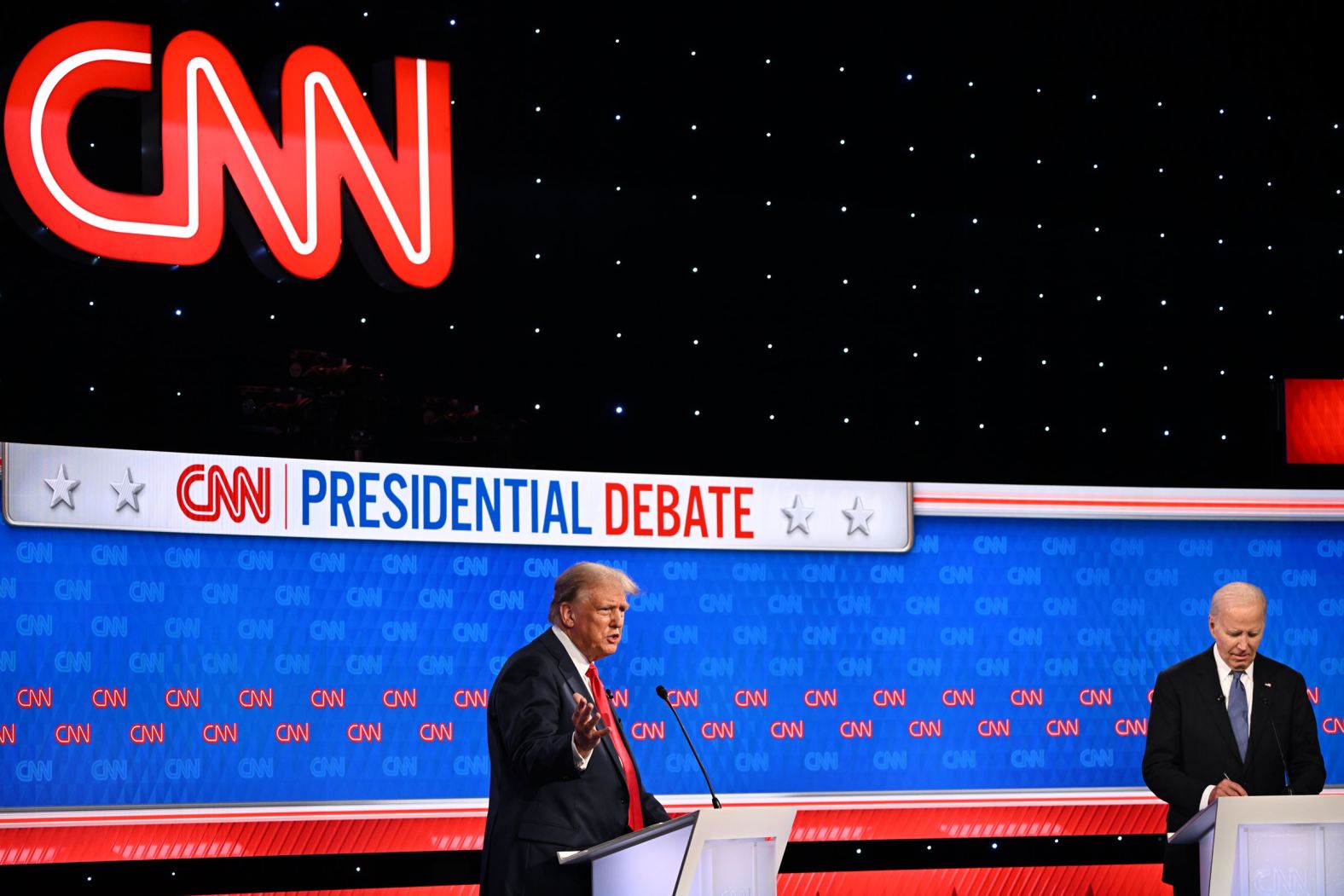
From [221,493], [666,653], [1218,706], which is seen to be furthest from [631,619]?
[1218,706]

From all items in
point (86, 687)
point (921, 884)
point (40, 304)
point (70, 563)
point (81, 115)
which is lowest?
point (921, 884)

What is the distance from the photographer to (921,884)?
6188mm

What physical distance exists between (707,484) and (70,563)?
2.10 metres

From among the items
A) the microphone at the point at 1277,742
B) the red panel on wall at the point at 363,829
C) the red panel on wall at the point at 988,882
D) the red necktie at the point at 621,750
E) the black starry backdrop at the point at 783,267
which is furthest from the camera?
the red panel on wall at the point at 988,882

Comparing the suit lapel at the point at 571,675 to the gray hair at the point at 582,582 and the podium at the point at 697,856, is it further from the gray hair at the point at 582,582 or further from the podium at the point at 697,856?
the podium at the point at 697,856

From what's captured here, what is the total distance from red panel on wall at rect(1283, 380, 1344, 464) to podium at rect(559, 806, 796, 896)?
12.7 ft

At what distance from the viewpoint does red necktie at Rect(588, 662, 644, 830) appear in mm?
4273

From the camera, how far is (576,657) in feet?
14.3

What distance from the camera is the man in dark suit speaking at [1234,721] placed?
5.00 m

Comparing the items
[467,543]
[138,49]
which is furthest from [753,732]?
[138,49]

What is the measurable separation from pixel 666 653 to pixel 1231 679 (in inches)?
73.1

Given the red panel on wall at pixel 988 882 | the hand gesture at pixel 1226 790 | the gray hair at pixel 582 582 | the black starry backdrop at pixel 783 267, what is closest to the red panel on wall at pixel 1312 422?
the black starry backdrop at pixel 783 267

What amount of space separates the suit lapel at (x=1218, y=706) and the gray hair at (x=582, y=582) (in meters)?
1.80

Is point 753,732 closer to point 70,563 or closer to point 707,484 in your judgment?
point 707,484
